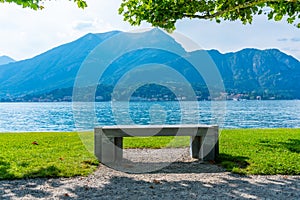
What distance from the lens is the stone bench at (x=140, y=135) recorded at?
876 cm

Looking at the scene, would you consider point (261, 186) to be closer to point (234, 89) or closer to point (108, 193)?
point (108, 193)

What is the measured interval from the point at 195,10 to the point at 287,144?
5769 mm

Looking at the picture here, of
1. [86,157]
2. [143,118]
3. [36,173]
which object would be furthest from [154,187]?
[143,118]

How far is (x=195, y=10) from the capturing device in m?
11.0

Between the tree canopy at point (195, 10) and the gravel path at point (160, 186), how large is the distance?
5358 mm

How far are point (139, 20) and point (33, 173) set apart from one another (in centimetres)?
619

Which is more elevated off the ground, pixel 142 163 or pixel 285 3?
pixel 285 3

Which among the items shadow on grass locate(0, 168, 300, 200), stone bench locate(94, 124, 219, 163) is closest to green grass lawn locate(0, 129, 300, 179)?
stone bench locate(94, 124, 219, 163)

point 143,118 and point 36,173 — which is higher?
point 36,173

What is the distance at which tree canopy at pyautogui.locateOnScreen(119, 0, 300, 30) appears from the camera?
34.6ft

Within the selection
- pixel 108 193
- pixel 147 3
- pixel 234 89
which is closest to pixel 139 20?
pixel 147 3

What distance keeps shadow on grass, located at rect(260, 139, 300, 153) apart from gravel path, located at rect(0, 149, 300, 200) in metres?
3.75

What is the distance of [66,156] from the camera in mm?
9352

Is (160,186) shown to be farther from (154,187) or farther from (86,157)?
(86,157)
